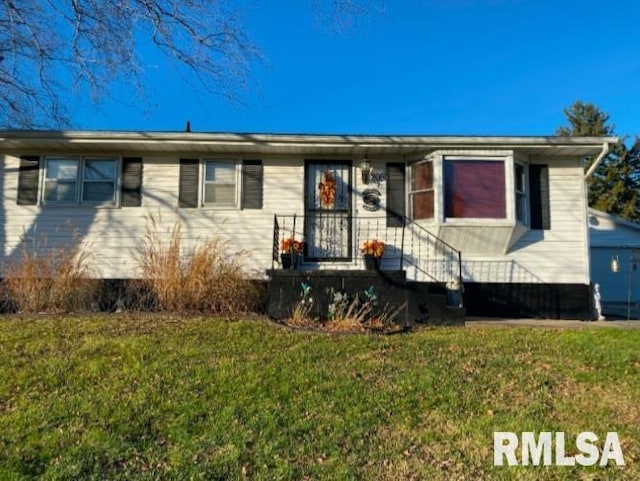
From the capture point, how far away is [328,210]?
9.09 m

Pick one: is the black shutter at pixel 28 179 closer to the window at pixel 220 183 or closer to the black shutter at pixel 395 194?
the window at pixel 220 183

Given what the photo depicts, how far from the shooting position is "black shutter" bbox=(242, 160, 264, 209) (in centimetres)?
898

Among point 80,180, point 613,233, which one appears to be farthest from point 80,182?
point 613,233

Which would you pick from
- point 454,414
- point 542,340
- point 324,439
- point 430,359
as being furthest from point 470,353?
point 324,439

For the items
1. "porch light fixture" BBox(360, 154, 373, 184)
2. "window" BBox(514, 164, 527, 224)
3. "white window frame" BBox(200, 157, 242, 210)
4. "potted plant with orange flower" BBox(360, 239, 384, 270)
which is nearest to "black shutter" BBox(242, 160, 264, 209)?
"white window frame" BBox(200, 157, 242, 210)

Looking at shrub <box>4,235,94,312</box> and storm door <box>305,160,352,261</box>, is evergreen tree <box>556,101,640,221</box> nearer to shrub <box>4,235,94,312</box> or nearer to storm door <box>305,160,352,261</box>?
storm door <box>305,160,352,261</box>

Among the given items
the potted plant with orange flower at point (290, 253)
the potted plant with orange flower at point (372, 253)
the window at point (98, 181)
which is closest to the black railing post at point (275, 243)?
the potted plant with orange flower at point (290, 253)

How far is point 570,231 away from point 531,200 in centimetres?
93

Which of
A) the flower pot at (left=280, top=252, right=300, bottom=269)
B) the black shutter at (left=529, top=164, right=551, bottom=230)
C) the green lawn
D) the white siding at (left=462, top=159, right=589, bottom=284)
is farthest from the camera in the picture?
Result: the black shutter at (left=529, top=164, right=551, bottom=230)

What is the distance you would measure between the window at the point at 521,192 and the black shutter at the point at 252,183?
15.8ft

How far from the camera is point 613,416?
11.6ft

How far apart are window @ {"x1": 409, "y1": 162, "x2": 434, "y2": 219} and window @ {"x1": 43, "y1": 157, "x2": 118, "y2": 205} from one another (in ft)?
18.8

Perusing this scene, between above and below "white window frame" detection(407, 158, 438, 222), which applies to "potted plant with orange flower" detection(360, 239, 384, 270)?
below

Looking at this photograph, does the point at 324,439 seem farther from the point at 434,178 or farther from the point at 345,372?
the point at 434,178
